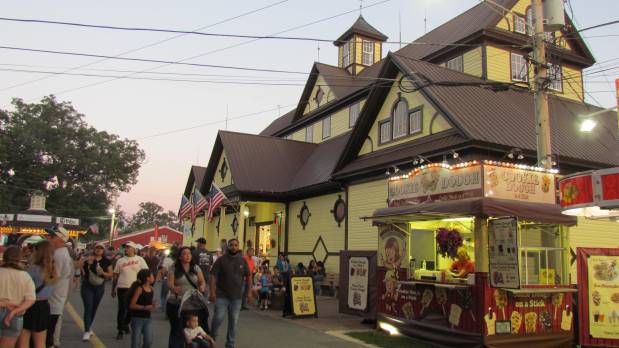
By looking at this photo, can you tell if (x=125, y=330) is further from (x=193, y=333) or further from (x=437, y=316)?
(x=437, y=316)

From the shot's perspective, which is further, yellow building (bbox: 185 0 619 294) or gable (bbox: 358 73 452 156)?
gable (bbox: 358 73 452 156)

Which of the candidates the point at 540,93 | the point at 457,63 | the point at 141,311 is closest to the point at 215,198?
the point at 457,63

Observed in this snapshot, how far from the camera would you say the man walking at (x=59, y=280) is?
7.38m

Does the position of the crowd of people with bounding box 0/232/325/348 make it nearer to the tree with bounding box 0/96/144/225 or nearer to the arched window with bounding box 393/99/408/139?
the arched window with bounding box 393/99/408/139

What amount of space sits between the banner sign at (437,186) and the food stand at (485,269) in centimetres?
2

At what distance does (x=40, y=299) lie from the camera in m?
6.57

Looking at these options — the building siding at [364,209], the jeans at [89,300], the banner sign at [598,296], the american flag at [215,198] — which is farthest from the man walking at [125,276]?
the american flag at [215,198]

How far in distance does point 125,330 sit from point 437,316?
5.93 m

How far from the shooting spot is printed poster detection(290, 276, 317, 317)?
13195 mm

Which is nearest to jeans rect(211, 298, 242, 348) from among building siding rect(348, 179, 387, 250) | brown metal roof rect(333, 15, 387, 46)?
building siding rect(348, 179, 387, 250)

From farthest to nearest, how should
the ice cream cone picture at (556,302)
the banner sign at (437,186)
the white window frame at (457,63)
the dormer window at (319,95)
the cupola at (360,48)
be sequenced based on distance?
1. the cupola at (360,48)
2. the dormer window at (319,95)
3. the white window frame at (457,63)
4. the banner sign at (437,186)
5. the ice cream cone picture at (556,302)

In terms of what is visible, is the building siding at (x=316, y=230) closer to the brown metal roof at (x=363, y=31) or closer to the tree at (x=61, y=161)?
the brown metal roof at (x=363, y=31)

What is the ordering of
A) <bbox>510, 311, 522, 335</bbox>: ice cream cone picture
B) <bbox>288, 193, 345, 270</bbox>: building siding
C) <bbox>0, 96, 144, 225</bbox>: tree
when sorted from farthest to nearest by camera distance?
<bbox>0, 96, 144, 225</bbox>: tree, <bbox>288, 193, 345, 270</bbox>: building siding, <bbox>510, 311, 522, 335</bbox>: ice cream cone picture

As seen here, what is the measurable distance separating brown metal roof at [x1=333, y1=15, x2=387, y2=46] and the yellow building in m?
0.08
